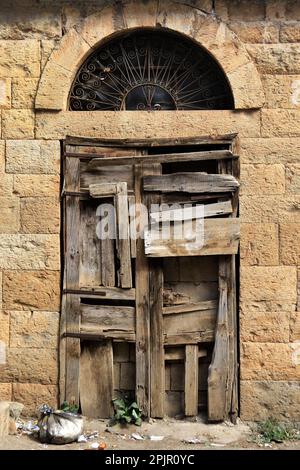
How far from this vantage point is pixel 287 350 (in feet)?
17.2

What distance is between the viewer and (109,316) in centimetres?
535

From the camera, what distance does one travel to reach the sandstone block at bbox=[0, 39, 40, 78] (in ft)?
17.8

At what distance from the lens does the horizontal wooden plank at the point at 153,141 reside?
5320 millimetres

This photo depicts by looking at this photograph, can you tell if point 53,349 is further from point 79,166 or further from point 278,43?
point 278,43

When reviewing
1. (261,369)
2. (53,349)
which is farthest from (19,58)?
(261,369)

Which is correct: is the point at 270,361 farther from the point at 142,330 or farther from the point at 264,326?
the point at 142,330

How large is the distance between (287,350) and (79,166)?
263 cm

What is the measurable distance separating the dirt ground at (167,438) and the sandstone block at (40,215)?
187cm

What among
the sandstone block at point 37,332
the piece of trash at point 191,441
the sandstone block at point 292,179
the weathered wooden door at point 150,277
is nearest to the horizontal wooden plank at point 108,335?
the weathered wooden door at point 150,277

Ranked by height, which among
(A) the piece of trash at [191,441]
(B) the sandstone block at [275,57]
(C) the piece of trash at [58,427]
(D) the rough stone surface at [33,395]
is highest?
(B) the sandstone block at [275,57]

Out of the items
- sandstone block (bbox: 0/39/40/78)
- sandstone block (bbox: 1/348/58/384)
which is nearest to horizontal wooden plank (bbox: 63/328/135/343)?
sandstone block (bbox: 1/348/58/384)

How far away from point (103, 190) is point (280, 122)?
180 centimetres

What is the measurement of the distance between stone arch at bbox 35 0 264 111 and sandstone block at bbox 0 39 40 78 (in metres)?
0.15

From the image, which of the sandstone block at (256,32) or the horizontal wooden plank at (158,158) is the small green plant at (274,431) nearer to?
the horizontal wooden plank at (158,158)
